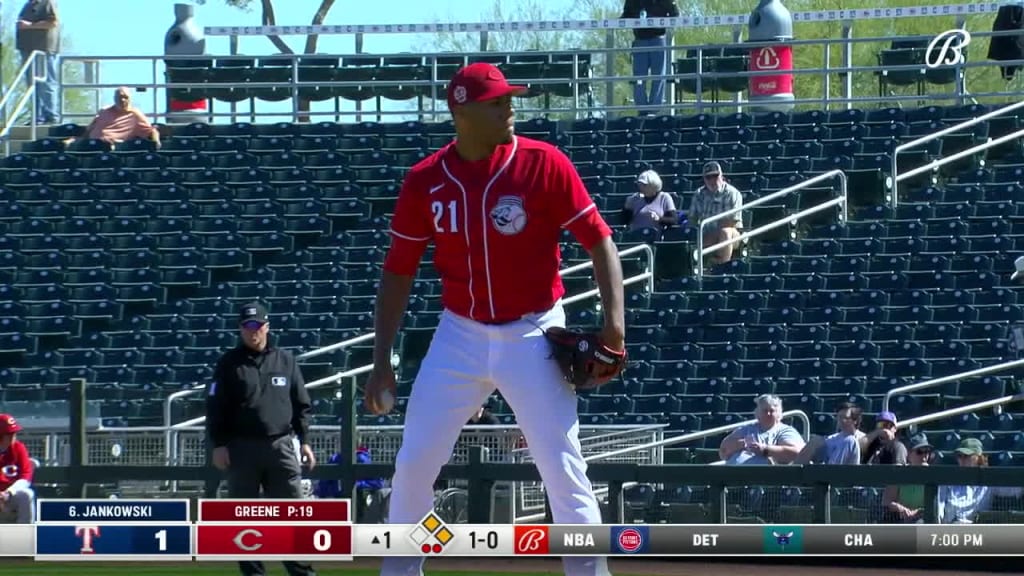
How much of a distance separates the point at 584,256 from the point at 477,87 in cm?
1339

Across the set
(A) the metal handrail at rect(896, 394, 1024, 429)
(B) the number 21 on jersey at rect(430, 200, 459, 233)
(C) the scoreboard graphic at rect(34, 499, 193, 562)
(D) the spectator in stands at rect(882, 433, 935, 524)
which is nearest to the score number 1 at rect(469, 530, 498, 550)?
(C) the scoreboard graphic at rect(34, 499, 193, 562)

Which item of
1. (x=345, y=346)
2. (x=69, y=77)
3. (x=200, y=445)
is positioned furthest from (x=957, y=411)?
(x=69, y=77)

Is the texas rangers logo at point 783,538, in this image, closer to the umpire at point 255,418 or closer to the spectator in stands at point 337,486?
the umpire at point 255,418

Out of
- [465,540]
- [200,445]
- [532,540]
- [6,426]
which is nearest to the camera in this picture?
[532,540]

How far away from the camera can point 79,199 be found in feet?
79.7

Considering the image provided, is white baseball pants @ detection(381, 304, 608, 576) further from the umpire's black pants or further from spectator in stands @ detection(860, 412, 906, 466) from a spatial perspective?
spectator in stands @ detection(860, 412, 906, 466)

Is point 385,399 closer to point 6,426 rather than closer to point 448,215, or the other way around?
point 448,215

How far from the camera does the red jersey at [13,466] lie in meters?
14.8

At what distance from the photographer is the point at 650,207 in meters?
20.9

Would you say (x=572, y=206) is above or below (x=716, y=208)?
below

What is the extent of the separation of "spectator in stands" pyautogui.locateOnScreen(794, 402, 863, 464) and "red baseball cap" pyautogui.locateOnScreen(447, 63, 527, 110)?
299 inches

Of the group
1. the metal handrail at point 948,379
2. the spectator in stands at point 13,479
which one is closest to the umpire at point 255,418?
the spectator in stands at point 13,479

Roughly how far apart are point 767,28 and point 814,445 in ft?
36.5

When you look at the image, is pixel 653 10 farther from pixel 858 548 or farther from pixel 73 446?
pixel 858 548
